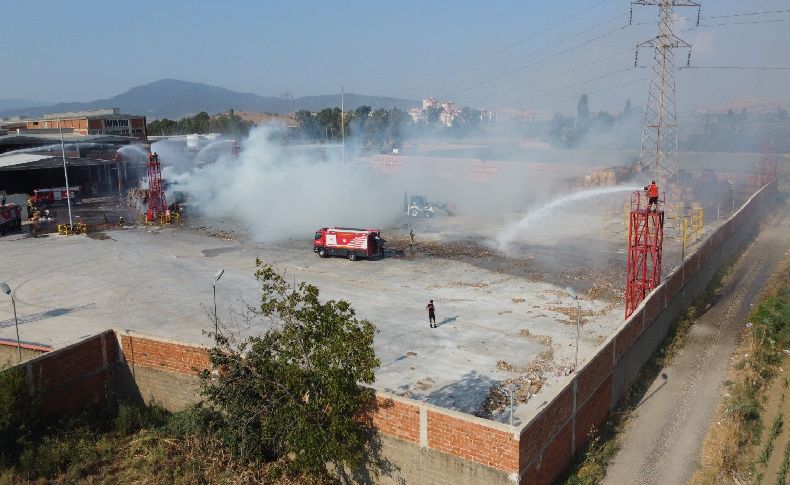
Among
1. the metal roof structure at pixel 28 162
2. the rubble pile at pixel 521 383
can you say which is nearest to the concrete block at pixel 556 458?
the rubble pile at pixel 521 383

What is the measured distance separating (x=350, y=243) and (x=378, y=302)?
6.66 m

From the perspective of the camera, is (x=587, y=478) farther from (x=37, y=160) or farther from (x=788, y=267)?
(x=37, y=160)

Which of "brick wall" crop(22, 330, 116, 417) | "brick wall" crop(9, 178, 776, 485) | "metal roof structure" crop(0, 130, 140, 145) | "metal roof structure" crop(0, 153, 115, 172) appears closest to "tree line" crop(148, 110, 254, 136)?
"metal roof structure" crop(0, 130, 140, 145)

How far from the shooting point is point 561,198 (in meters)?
44.2

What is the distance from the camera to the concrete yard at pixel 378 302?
15.8m

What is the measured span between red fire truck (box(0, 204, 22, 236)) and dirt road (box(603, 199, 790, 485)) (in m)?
35.2

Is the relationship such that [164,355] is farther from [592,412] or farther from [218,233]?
[218,233]

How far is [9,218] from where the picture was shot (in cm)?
3600

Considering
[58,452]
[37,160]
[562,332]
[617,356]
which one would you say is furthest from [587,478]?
[37,160]

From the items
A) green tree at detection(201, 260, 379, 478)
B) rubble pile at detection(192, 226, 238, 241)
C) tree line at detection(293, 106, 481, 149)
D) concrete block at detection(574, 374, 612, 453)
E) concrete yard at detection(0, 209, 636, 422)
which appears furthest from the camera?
tree line at detection(293, 106, 481, 149)

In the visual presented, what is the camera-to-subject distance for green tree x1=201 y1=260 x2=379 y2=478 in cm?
1002

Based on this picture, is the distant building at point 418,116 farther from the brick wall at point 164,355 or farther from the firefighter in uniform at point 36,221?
the brick wall at point 164,355

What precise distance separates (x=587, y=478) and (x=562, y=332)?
738cm

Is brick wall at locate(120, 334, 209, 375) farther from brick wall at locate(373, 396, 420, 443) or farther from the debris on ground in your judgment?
the debris on ground
